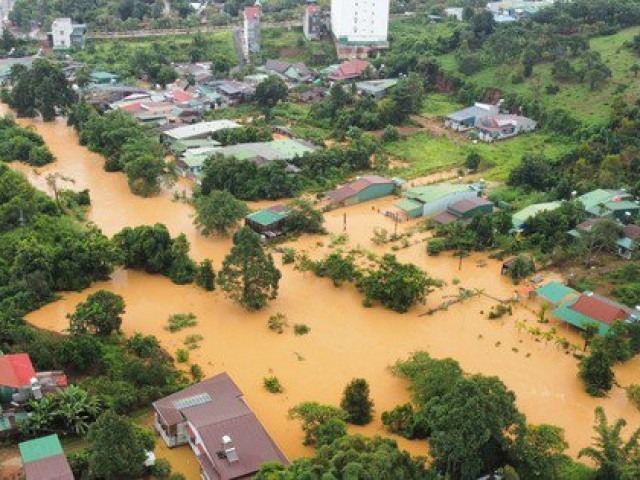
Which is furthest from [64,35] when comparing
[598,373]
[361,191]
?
[598,373]

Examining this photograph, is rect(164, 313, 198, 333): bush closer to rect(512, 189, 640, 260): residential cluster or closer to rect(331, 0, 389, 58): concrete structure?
rect(512, 189, 640, 260): residential cluster

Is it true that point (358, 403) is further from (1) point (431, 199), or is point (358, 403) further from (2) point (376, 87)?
(2) point (376, 87)

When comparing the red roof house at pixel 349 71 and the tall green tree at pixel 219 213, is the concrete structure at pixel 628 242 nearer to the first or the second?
the tall green tree at pixel 219 213

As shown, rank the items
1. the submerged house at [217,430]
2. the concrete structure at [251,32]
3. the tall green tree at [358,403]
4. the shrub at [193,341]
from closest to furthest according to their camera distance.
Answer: the submerged house at [217,430] < the tall green tree at [358,403] < the shrub at [193,341] < the concrete structure at [251,32]

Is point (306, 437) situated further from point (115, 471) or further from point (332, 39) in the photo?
point (332, 39)

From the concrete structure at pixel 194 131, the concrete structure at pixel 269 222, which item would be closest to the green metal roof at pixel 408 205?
the concrete structure at pixel 269 222

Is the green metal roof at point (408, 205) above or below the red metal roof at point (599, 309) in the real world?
above

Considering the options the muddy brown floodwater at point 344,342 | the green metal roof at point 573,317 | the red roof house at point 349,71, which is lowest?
the muddy brown floodwater at point 344,342
